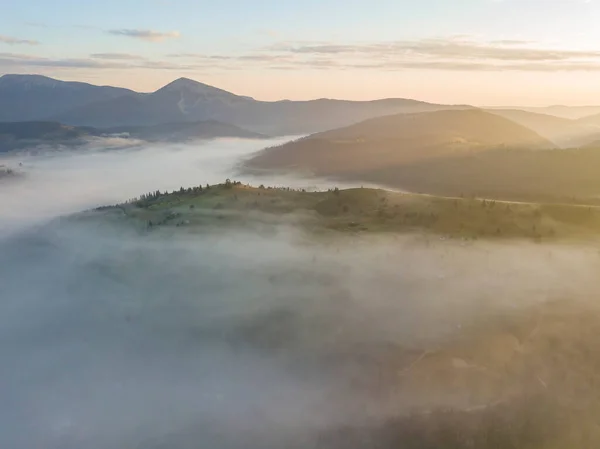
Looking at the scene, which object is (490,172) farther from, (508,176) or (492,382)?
(492,382)

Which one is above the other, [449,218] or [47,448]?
[449,218]

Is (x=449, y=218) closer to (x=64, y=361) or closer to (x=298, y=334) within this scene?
(x=298, y=334)

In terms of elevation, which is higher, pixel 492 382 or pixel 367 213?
pixel 367 213

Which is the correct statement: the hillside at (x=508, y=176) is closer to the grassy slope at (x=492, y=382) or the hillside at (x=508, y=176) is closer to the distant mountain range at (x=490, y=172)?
the distant mountain range at (x=490, y=172)

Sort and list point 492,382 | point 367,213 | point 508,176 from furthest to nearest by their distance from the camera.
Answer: point 508,176 → point 367,213 → point 492,382

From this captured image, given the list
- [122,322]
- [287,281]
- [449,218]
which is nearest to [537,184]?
[449,218]

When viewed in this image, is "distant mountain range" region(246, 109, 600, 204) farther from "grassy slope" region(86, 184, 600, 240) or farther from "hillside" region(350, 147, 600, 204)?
"grassy slope" region(86, 184, 600, 240)

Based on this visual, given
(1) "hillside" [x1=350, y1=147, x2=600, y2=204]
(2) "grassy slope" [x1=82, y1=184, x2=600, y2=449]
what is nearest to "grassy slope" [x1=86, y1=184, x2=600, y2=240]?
(2) "grassy slope" [x1=82, y1=184, x2=600, y2=449]

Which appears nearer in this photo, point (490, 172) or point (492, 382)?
point (492, 382)

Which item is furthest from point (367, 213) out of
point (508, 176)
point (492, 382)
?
point (508, 176)
